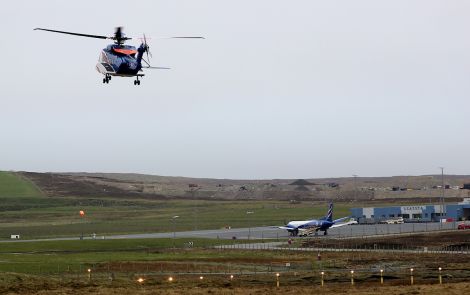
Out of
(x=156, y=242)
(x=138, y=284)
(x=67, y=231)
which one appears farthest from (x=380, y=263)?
(x=67, y=231)

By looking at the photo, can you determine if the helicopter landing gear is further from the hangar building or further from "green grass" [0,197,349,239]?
the hangar building

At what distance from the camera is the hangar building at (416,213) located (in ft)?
572

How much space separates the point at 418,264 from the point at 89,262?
111 ft

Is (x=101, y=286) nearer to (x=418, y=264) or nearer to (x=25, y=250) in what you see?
(x=418, y=264)

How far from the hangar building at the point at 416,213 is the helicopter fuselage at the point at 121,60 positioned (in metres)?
105

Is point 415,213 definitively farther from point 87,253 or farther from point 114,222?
point 87,253

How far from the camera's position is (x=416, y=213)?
18150 cm

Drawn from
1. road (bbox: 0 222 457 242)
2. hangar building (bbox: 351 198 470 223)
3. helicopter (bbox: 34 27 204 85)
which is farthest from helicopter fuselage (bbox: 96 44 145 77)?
hangar building (bbox: 351 198 470 223)

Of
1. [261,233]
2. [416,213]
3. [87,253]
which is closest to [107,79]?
[87,253]

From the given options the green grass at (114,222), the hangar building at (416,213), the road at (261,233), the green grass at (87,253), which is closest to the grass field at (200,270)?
the green grass at (87,253)

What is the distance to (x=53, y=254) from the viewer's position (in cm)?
10250

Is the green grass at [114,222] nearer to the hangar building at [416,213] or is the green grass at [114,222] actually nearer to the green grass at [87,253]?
the hangar building at [416,213]

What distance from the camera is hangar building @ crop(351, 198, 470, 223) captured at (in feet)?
572

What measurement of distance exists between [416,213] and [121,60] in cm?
11531
